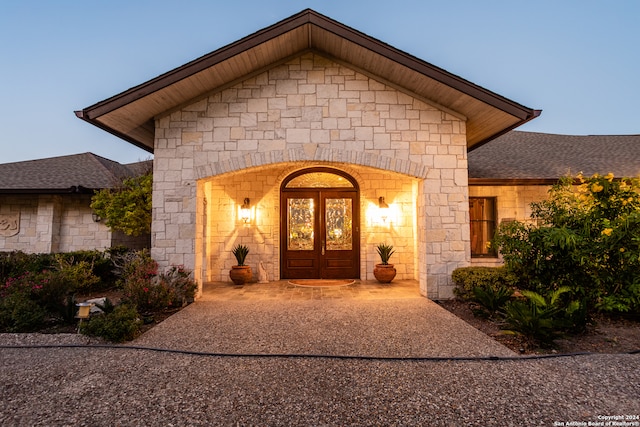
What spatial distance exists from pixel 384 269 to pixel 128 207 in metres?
6.57

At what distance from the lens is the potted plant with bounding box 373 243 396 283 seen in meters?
7.92

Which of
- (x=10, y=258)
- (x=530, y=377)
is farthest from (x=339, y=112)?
(x=10, y=258)

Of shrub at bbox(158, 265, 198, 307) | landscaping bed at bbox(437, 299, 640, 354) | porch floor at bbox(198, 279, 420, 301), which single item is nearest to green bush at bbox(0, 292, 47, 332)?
shrub at bbox(158, 265, 198, 307)

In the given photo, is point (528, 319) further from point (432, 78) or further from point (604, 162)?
point (604, 162)

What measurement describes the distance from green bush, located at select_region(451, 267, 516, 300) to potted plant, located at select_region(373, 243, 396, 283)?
86.1 inches

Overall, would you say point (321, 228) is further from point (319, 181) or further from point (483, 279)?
point (483, 279)

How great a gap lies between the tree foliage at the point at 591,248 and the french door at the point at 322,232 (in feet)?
13.8

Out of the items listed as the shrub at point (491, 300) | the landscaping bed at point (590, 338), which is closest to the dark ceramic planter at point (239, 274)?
the landscaping bed at point (590, 338)

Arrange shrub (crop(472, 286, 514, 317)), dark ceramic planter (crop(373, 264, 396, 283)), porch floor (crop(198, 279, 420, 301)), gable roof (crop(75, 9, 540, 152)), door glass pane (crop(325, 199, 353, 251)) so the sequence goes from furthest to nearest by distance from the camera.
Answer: door glass pane (crop(325, 199, 353, 251))
dark ceramic planter (crop(373, 264, 396, 283))
porch floor (crop(198, 279, 420, 301))
gable roof (crop(75, 9, 540, 152))
shrub (crop(472, 286, 514, 317))

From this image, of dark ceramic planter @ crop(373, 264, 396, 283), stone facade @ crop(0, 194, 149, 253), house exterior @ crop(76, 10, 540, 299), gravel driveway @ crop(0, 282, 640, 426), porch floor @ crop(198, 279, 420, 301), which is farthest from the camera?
stone facade @ crop(0, 194, 149, 253)

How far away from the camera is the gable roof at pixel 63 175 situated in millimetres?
8734

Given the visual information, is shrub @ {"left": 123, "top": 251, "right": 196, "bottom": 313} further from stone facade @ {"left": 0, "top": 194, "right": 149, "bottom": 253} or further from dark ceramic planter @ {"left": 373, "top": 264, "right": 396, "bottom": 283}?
dark ceramic planter @ {"left": 373, "top": 264, "right": 396, "bottom": 283}

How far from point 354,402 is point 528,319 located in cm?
260

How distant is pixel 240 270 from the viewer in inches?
313
